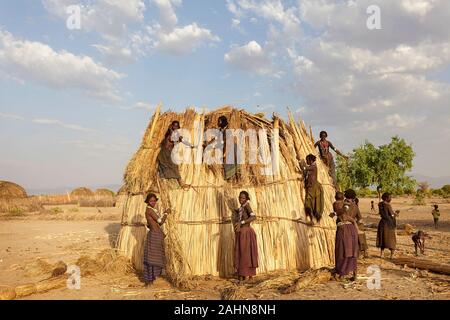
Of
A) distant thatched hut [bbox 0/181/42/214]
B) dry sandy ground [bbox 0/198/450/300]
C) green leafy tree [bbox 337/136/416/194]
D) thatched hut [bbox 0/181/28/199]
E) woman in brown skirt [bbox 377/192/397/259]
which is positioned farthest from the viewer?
green leafy tree [bbox 337/136/416/194]

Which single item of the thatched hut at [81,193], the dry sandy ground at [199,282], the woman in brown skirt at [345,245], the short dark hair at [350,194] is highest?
the thatched hut at [81,193]

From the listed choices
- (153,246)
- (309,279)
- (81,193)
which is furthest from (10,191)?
(309,279)

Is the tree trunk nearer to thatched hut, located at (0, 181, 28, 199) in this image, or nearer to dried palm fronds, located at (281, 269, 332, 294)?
dried palm fronds, located at (281, 269, 332, 294)

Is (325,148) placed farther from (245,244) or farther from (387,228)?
(245,244)

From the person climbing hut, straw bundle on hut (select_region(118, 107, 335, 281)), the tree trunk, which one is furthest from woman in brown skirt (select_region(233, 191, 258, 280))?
the tree trunk

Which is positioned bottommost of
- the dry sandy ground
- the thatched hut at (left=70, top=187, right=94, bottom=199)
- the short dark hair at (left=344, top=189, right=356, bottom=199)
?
the dry sandy ground

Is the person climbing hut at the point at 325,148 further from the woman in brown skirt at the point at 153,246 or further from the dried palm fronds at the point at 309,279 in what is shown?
the woman in brown skirt at the point at 153,246

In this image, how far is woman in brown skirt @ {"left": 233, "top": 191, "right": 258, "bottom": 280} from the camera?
669cm

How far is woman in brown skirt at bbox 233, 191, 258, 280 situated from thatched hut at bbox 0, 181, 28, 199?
61.0ft

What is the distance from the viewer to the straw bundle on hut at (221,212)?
286 inches

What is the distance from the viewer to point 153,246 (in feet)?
22.0

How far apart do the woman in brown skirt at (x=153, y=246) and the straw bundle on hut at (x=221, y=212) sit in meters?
0.18

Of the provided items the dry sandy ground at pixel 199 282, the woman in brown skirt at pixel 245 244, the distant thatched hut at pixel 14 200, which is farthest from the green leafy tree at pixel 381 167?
the woman in brown skirt at pixel 245 244

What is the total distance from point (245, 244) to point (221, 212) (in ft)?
2.92
